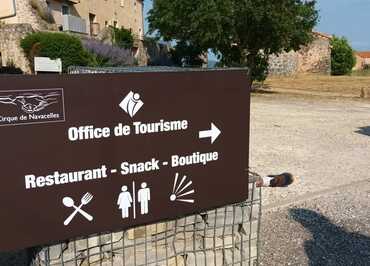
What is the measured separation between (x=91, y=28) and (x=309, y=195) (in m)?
40.5

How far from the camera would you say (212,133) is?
10.8 ft

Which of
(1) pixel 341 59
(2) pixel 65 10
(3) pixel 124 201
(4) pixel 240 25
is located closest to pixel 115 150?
(3) pixel 124 201

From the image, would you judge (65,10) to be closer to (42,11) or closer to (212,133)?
(42,11)

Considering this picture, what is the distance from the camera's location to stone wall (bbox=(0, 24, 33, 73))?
26203mm

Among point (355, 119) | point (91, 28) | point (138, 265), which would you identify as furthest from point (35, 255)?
point (91, 28)

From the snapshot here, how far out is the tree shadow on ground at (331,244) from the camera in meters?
4.36

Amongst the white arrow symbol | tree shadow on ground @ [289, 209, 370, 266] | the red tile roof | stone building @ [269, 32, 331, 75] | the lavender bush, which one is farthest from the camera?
the red tile roof

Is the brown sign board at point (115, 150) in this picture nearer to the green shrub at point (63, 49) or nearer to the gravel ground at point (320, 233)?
the gravel ground at point (320, 233)

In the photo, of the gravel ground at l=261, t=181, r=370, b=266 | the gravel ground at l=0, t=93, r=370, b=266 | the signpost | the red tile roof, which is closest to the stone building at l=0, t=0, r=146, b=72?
the signpost

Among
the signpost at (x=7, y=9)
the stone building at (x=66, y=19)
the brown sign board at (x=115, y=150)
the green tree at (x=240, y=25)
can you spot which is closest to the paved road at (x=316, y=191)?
the brown sign board at (x=115, y=150)

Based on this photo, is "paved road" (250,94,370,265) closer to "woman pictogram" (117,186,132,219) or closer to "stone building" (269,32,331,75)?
"woman pictogram" (117,186,132,219)

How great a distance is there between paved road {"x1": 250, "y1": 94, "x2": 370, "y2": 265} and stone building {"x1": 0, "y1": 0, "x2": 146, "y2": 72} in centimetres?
1801

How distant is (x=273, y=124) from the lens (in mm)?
14008

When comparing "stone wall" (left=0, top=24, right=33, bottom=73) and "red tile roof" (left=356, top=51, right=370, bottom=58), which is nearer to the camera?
"stone wall" (left=0, top=24, right=33, bottom=73)
